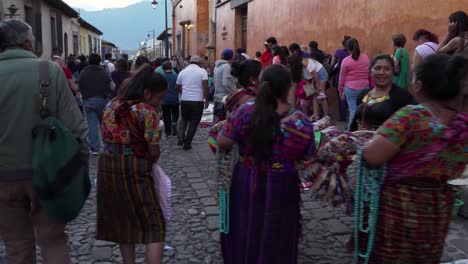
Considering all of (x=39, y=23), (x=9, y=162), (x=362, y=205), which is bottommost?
(x=362, y=205)

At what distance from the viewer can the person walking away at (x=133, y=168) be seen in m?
3.06

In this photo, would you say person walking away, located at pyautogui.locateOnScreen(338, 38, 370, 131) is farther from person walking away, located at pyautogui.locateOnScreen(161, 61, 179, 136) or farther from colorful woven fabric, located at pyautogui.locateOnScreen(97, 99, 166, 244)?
colorful woven fabric, located at pyautogui.locateOnScreen(97, 99, 166, 244)

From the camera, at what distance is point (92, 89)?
24.3ft

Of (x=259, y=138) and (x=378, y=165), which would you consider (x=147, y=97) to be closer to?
(x=259, y=138)

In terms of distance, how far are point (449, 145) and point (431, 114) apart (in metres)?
0.19

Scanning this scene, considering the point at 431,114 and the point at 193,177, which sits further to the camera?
the point at 193,177

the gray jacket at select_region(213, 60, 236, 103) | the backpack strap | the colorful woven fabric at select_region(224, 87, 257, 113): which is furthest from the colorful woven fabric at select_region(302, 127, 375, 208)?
the gray jacket at select_region(213, 60, 236, 103)

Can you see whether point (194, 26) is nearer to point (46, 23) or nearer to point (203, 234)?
point (46, 23)

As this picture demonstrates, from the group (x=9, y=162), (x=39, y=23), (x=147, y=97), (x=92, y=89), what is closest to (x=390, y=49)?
(x=92, y=89)

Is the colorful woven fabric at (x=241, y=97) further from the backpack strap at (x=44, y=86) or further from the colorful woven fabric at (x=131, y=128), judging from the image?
the backpack strap at (x=44, y=86)

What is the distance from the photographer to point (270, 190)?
108 inches

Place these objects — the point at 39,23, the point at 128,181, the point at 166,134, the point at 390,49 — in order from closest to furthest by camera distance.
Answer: the point at 128,181 → the point at 390,49 → the point at 166,134 → the point at 39,23

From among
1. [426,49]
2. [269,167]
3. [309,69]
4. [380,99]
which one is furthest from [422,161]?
[309,69]

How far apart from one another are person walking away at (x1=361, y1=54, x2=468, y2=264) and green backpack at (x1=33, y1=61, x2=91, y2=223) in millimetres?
1609
